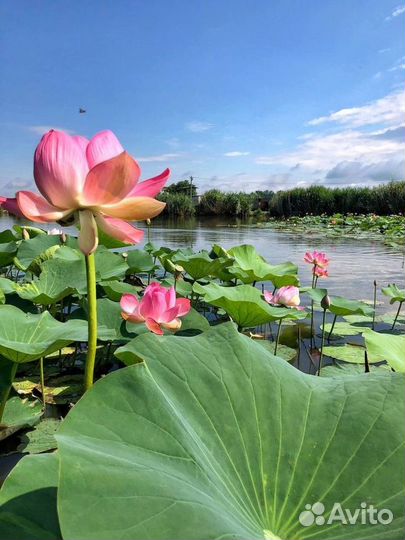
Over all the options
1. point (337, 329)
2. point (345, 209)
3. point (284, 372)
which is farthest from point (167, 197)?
point (284, 372)

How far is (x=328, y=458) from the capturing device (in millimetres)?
697

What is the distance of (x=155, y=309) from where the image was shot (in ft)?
3.90

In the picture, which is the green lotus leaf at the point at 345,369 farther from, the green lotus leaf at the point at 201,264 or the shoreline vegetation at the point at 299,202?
the shoreline vegetation at the point at 299,202

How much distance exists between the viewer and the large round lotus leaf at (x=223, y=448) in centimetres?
50

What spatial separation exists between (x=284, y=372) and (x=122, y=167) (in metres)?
0.48

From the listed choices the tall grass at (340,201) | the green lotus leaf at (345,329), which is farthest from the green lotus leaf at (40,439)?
the tall grass at (340,201)

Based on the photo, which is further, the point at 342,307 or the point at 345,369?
the point at 342,307

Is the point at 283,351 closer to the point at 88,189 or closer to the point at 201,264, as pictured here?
the point at 201,264

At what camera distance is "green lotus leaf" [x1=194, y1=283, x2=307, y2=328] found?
1.77 m

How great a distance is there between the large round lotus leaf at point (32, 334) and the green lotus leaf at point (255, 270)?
1.47 metres

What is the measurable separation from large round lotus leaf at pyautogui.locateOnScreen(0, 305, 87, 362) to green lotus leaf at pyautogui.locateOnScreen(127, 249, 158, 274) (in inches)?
60.4

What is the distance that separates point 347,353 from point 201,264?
95 centimetres

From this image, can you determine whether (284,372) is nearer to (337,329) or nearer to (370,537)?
(370,537)

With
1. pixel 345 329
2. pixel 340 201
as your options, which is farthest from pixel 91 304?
pixel 340 201
